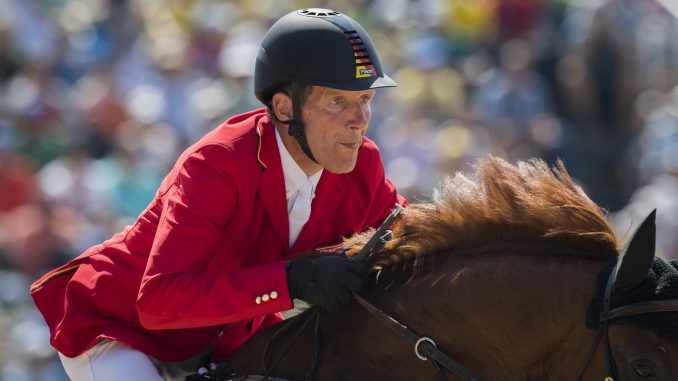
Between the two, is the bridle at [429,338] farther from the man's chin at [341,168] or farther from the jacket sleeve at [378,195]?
the jacket sleeve at [378,195]

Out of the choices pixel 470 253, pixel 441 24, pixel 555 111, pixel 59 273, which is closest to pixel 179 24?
pixel 441 24

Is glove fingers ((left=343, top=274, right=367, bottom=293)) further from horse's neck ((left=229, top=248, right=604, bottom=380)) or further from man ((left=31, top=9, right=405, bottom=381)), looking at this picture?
horse's neck ((left=229, top=248, right=604, bottom=380))

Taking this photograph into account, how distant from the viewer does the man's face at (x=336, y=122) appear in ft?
11.7

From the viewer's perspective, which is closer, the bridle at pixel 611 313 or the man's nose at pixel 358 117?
the bridle at pixel 611 313

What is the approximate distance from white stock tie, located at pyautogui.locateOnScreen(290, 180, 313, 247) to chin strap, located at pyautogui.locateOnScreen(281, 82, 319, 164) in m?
0.15

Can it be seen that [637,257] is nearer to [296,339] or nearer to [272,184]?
[296,339]

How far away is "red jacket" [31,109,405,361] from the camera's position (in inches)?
129

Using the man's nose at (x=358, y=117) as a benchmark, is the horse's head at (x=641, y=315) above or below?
below

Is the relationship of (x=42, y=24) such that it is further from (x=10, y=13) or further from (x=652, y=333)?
(x=652, y=333)

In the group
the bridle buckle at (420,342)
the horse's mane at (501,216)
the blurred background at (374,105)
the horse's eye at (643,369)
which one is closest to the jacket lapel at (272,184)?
the horse's mane at (501,216)

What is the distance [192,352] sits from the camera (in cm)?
376

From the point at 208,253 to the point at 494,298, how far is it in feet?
3.05

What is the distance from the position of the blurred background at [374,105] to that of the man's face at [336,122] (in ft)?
13.7

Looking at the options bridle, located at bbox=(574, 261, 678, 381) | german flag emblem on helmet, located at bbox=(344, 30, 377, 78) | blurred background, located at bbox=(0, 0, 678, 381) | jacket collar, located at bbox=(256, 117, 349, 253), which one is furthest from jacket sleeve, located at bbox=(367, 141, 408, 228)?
blurred background, located at bbox=(0, 0, 678, 381)
